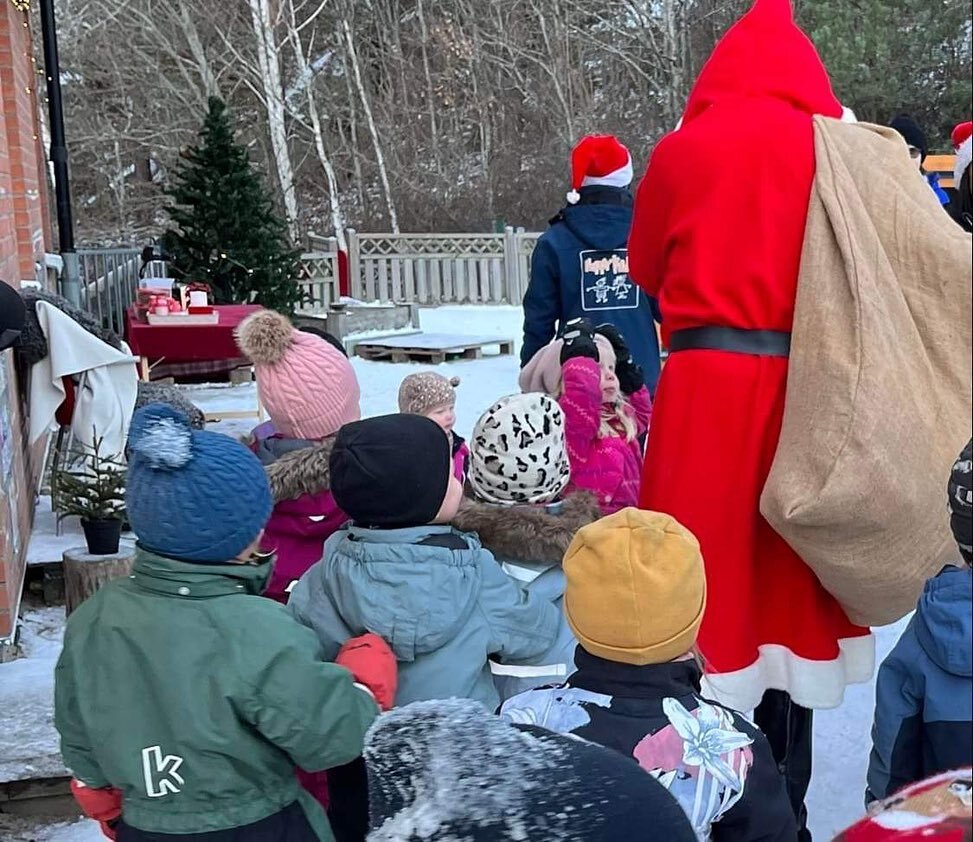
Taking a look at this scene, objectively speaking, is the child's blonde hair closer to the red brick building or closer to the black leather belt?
the black leather belt

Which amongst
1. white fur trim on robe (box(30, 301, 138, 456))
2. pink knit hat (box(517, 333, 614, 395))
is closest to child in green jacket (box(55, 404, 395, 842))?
pink knit hat (box(517, 333, 614, 395))

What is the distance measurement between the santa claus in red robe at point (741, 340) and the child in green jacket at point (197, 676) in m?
0.94

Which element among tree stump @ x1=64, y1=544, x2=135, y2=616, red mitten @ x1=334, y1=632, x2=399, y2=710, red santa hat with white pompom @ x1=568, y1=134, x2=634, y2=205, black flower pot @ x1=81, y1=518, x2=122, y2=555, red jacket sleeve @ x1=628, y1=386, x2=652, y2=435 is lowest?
tree stump @ x1=64, y1=544, x2=135, y2=616

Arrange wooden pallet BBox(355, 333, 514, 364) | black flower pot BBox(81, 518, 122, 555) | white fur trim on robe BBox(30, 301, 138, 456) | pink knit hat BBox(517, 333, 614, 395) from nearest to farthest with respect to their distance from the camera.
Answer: pink knit hat BBox(517, 333, 614, 395), black flower pot BBox(81, 518, 122, 555), white fur trim on robe BBox(30, 301, 138, 456), wooden pallet BBox(355, 333, 514, 364)

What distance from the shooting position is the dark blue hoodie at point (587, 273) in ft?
15.0

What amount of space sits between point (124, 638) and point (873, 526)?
142 cm

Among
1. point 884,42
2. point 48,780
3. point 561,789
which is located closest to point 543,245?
point 48,780

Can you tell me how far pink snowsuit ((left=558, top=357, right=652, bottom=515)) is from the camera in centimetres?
361

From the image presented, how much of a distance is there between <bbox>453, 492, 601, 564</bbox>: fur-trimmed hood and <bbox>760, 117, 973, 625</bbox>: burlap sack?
443mm

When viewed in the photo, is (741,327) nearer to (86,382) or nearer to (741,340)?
(741,340)

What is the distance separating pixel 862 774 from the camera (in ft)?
11.0

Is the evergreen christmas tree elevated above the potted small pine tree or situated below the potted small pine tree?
above

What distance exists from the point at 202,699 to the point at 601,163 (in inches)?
126

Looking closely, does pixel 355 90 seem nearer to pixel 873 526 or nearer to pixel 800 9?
pixel 800 9
